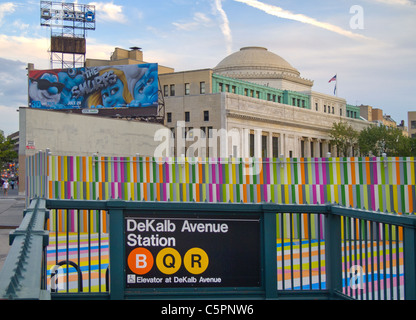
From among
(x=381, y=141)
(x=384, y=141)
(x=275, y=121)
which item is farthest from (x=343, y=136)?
(x=275, y=121)

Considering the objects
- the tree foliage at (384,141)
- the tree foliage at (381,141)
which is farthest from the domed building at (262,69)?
the tree foliage at (384,141)

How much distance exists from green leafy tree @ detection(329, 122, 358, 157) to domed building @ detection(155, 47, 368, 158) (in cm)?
319

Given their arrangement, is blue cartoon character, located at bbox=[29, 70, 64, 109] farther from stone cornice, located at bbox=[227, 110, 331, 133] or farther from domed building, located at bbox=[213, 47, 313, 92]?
domed building, located at bbox=[213, 47, 313, 92]

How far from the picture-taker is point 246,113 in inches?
3450

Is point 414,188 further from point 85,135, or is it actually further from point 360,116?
point 360,116

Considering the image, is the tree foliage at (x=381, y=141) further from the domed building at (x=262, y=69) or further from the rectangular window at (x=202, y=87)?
the rectangular window at (x=202, y=87)

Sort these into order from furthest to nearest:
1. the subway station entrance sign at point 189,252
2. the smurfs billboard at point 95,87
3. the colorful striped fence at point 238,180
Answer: the smurfs billboard at point 95,87
the colorful striped fence at point 238,180
the subway station entrance sign at point 189,252

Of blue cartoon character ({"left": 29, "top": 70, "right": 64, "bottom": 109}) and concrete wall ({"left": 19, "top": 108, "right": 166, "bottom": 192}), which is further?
blue cartoon character ({"left": 29, "top": 70, "right": 64, "bottom": 109})

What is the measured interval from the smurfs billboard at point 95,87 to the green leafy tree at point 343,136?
47.2 meters

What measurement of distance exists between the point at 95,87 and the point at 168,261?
209 ft

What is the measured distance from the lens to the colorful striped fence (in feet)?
53.3

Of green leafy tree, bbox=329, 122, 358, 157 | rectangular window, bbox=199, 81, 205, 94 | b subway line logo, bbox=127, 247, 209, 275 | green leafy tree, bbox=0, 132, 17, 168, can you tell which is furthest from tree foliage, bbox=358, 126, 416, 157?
b subway line logo, bbox=127, 247, 209, 275

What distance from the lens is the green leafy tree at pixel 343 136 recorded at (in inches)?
3967
